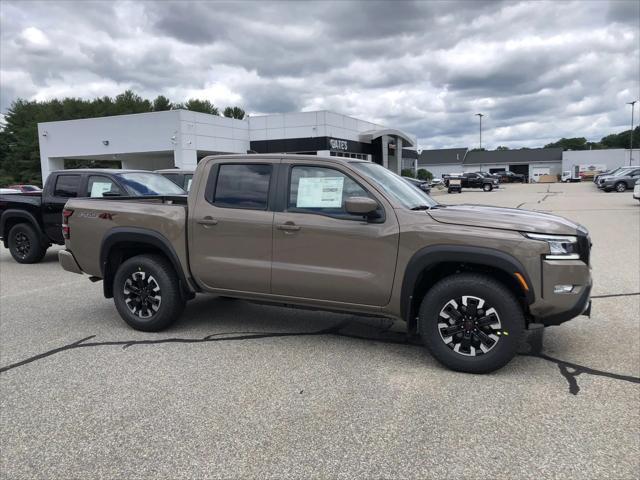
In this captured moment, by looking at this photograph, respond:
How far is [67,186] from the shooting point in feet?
31.8

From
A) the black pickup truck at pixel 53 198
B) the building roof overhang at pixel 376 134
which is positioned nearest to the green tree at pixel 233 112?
the building roof overhang at pixel 376 134

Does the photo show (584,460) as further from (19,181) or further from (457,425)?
(19,181)

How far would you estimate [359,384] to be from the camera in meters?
4.10

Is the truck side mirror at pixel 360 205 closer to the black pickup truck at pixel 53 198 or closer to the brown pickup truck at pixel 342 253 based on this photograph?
the brown pickup truck at pixel 342 253

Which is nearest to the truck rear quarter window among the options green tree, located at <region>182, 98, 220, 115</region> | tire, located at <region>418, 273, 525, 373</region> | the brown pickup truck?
the brown pickup truck

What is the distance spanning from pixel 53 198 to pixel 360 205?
7.72 m

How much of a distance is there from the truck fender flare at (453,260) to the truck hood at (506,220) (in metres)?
0.24

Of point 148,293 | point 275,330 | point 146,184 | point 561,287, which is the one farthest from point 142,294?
point 146,184

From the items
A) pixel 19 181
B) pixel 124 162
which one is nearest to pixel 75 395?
pixel 124 162

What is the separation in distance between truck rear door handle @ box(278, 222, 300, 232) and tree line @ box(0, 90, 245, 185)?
55.7 m

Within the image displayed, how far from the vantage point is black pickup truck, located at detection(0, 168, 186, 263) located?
9367 mm

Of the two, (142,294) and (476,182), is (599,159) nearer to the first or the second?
(476,182)

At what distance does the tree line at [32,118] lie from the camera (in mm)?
58528

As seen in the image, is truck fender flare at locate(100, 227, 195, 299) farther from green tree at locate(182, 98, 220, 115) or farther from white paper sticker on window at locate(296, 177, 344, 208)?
green tree at locate(182, 98, 220, 115)
